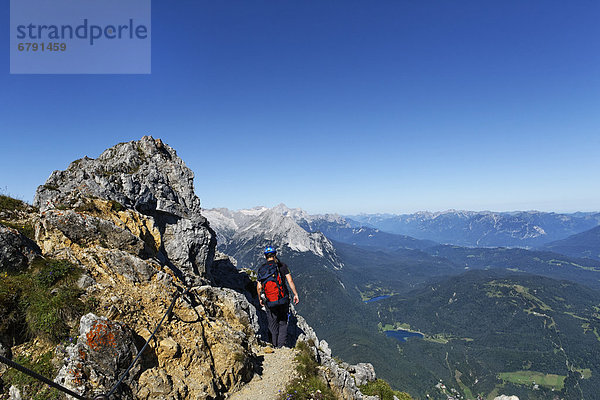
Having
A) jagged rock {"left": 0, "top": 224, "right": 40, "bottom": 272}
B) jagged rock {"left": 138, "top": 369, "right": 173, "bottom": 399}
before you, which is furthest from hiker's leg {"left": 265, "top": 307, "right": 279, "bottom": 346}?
jagged rock {"left": 0, "top": 224, "right": 40, "bottom": 272}

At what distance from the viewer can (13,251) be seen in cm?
1167

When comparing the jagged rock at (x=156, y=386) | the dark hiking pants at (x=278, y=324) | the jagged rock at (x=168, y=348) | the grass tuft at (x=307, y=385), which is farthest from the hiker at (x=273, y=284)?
the jagged rock at (x=156, y=386)

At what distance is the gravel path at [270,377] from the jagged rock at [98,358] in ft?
16.1

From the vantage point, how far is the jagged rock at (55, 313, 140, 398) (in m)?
8.81

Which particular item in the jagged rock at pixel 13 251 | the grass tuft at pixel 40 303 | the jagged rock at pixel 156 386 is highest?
the jagged rock at pixel 13 251

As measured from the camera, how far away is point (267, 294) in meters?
15.0

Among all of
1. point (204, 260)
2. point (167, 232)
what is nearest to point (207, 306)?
point (204, 260)

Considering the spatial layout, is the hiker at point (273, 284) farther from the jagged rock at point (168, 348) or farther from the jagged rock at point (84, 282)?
the jagged rock at point (84, 282)

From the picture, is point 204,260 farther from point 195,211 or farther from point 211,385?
point 211,385

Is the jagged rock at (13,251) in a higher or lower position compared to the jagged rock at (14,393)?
higher

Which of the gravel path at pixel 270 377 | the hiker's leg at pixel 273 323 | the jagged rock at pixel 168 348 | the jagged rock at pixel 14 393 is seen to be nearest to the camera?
the jagged rock at pixel 14 393

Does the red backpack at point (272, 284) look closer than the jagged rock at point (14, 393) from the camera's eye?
No

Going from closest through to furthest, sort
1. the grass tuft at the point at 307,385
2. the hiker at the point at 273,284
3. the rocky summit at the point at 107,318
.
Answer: the rocky summit at the point at 107,318, the grass tuft at the point at 307,385, the hiker at the point at 273,284

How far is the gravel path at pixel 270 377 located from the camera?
11992 millimetres
